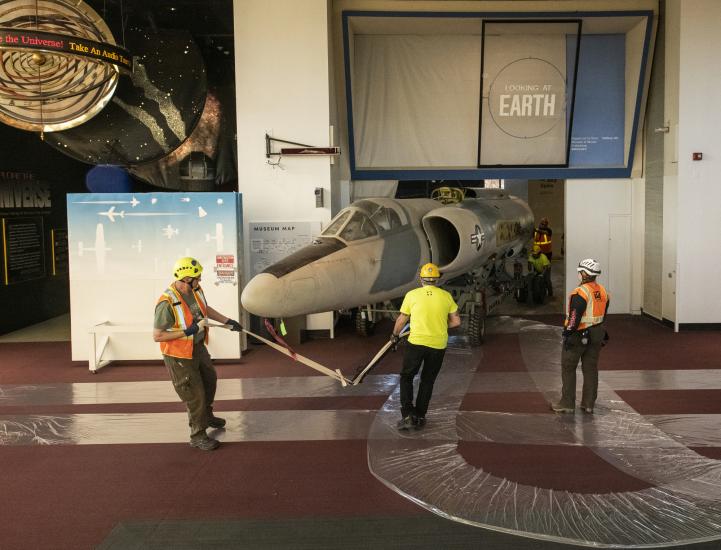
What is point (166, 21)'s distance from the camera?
12094 mm

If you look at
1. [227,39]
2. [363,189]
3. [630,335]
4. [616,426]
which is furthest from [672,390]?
[227,39]

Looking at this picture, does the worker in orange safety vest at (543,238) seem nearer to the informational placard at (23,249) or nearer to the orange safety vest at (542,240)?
the orange safety vest at (542,240)

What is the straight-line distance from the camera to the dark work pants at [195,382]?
625 centimetres

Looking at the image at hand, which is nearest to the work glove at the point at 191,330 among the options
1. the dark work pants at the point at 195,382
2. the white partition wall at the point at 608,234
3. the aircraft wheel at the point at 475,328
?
the dark work pants at the point at 195,382

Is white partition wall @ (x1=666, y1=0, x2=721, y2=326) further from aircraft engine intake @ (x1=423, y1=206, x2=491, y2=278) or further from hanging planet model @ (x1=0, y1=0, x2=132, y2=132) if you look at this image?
hanging planet model @ (x1=0, y1=0, x2=132, y2=132)

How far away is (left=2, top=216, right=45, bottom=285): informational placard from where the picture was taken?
Answer: 12.8 meters

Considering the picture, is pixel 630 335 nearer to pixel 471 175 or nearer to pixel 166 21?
pixel 471 175

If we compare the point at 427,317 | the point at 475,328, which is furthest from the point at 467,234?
the point at 427,317

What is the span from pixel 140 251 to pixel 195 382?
420 cm

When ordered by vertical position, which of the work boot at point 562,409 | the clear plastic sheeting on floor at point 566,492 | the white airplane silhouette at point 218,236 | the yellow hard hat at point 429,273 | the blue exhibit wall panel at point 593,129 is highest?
the blue exhibit wall panel at point 593,129

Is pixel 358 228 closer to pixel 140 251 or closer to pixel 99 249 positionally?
pixel 140 251

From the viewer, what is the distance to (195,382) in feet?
20.7

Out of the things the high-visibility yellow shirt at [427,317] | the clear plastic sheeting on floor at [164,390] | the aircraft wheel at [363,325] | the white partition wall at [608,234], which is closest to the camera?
the high-visibility yellow shirt at [427,317]

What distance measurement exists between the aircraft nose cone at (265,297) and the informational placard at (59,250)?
800 centimetres
